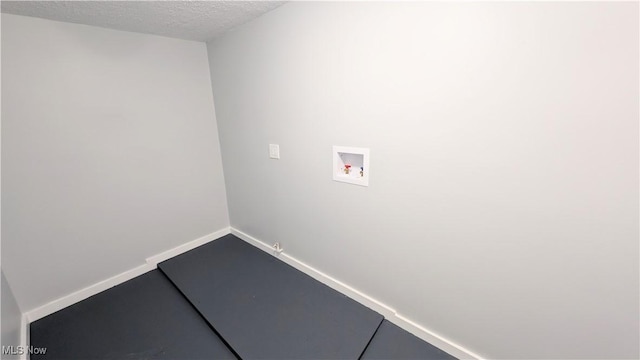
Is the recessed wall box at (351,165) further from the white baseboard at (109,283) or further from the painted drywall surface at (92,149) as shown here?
the white baseboard at (109,283)

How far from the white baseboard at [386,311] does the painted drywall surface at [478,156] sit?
0.19ft

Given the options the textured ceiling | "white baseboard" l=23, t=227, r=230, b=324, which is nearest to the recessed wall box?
the textured ceiling

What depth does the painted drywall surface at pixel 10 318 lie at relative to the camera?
1216 millimetres

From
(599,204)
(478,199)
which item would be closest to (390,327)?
(478,199)

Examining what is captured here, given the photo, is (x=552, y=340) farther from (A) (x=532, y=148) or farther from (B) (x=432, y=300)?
(A) (x=532, y=148)

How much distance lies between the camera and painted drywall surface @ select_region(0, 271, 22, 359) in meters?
1.22

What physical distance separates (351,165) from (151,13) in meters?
1.69

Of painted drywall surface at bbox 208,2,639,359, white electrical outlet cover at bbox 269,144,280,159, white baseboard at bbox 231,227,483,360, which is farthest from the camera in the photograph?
white electrical outlet cover at bbox 269,144,280,159

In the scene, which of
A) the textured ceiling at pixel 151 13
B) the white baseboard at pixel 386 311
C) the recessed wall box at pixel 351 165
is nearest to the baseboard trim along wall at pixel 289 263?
the white baseboard at pixel 386 311

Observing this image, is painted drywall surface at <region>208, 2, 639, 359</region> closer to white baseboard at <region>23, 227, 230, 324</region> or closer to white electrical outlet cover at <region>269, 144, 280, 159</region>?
white electrical outlet cover at <region>269, 144, 280, 159</region>

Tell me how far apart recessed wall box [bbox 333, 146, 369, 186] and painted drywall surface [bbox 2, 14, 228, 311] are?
5.25ft

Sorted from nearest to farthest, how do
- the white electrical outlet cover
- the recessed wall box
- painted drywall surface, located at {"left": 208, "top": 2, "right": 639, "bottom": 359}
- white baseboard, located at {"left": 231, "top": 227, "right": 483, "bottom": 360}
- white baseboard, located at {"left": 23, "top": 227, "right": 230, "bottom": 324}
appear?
painted drywall surface, located at {"left": 208, "top": 2, "right": 639, "bottom": 359}, white baseboard, located at {"left": 231, "top": 227, "right": 483, "bottom": 360}, the recessed wall box, white baseboard, located at {"left": 23, "top": 227, "right": 230, "bottom": 324}, the white electrical outlet cover

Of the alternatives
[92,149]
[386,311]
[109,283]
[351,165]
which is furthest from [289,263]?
[92,149]

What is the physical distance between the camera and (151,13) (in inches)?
60.9
